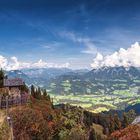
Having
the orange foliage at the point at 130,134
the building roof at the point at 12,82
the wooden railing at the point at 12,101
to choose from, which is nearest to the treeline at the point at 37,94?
the building roof at the point at 12,82

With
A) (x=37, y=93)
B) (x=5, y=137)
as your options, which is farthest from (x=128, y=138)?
(x=37, y=93)

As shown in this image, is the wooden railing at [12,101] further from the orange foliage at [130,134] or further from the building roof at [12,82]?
the orange foliage at [130,134]

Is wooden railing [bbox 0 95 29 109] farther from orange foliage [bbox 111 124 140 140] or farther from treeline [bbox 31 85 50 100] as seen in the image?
treeline [bbox 31 85 50 100]

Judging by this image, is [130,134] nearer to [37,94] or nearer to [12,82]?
[12,82]

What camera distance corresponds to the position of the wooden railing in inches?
2216

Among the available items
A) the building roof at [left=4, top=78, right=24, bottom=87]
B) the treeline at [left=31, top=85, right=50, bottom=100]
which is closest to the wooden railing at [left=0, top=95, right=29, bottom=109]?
the building roof at [left=4, top=78, right=24, bottom=87]

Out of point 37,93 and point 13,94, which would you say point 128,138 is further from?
point 37,93

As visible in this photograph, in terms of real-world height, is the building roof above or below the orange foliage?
above

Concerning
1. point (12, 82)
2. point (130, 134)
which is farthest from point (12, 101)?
point (130, 134)

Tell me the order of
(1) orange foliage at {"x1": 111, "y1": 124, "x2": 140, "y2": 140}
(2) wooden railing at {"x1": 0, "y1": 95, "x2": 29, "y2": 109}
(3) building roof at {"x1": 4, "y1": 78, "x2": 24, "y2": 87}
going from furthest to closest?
(3) building roof at {"x1": 4, "y1": 78, "x2": 24, "y2": 87} → (2) wooden railing at {"x1": 0, "y1": 95, "x2": 29, "y2": 109} → (1) orange foliage at {"x1": 111, "y1": 124, "x2": 140, "y2": 140}

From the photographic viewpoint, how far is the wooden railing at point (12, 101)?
185ft

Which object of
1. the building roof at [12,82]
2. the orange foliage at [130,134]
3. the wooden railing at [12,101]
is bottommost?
the orange foliage at [130,134]

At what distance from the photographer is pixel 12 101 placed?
5866 centimetres

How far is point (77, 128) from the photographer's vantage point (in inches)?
2601
